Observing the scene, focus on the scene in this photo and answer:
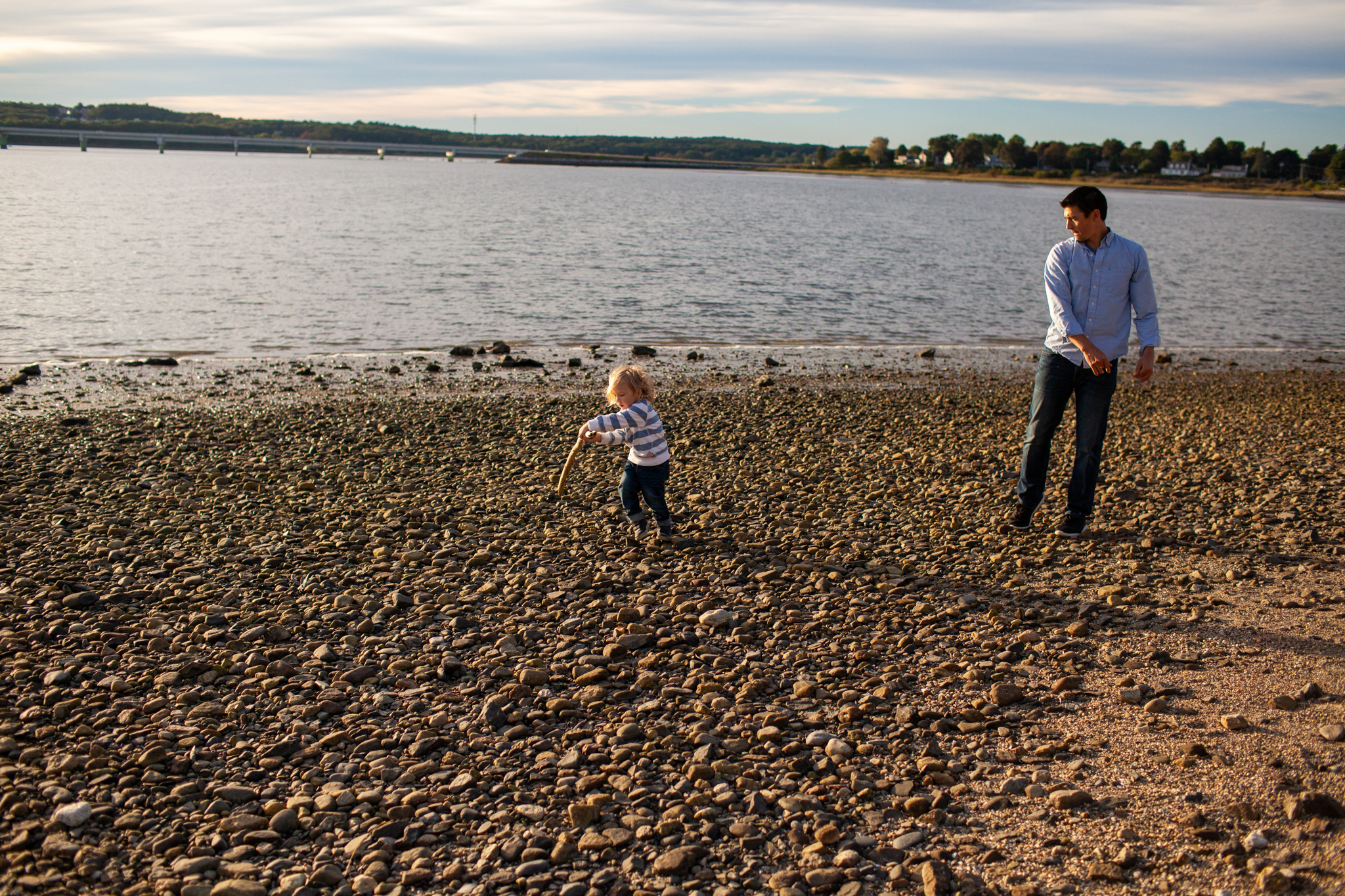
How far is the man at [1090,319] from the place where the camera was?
769 cm

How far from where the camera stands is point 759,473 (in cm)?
1110

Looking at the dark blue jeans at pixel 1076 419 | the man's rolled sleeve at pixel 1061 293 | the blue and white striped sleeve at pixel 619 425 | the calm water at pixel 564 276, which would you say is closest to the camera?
the man's rolled sleeve at pixel 1061 293

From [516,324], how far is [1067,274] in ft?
66.0

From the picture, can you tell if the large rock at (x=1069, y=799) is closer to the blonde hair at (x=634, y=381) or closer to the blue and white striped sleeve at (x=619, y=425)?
the blue and white striped sleeve at (x=619, y=425)

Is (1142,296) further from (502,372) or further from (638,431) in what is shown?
(502,372)

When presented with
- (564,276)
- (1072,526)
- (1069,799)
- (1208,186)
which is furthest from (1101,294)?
(1208,186)

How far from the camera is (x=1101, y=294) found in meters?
7.79

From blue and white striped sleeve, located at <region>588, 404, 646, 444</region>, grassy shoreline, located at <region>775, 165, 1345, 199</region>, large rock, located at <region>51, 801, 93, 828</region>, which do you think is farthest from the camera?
grassy shoreline, located at <region>775, 165, 1345, 199</region>

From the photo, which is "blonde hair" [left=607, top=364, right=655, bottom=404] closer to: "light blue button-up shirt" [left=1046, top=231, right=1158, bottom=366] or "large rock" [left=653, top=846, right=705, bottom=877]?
"light blue button-up shirt" [left=1046, top=231, right=1158, bottom=366]

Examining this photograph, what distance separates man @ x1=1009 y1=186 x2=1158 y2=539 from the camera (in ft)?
25.2

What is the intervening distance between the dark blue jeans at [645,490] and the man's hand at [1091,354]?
12.6ft

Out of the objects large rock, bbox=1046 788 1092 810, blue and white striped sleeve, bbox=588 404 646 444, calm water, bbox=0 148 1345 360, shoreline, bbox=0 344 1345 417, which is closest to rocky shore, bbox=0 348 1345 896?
large rock, bbox=1046 788 1092 810

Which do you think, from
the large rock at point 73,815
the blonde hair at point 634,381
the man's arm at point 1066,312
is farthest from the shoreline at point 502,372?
the large rock at point 73,815

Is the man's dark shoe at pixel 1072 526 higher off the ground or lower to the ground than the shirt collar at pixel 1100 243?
lower
